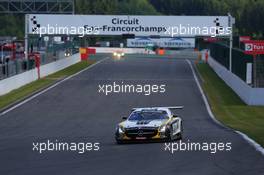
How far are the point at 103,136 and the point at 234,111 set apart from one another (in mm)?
13642

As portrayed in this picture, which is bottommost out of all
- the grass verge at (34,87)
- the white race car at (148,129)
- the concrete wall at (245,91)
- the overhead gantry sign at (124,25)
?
the grass verge at (34,87)

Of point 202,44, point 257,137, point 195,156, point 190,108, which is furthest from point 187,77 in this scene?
point 202,44

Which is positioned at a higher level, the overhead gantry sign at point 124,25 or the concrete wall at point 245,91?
the overhead gantry sign at point 124,25

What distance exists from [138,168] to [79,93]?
1192 inches

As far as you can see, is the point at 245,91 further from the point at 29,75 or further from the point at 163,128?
the point at 163,128

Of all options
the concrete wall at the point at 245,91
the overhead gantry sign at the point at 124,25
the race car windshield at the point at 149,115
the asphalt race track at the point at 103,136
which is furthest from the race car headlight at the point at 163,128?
the overhead gantry sign at the point at 124,25

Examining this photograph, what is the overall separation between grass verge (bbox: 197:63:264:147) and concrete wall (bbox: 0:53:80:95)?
1052 centimetres

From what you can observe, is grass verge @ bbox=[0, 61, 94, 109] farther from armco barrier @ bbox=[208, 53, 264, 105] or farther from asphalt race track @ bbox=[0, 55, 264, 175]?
armco barrier @ bbox=[208, 53, 264, 105]

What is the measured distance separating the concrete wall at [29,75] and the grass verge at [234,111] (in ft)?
34.5

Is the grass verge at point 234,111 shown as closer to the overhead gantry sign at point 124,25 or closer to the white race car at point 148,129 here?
the white race car at point 148,129

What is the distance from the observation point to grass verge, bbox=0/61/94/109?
42.0 metres

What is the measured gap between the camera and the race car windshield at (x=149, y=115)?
77.5 feet

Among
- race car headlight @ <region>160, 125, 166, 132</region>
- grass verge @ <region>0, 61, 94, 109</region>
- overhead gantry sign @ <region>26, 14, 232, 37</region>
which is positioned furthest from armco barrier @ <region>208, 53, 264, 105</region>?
race car headlight @ <region>160, 125, 166, 132</region>

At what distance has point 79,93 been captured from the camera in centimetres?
4678
